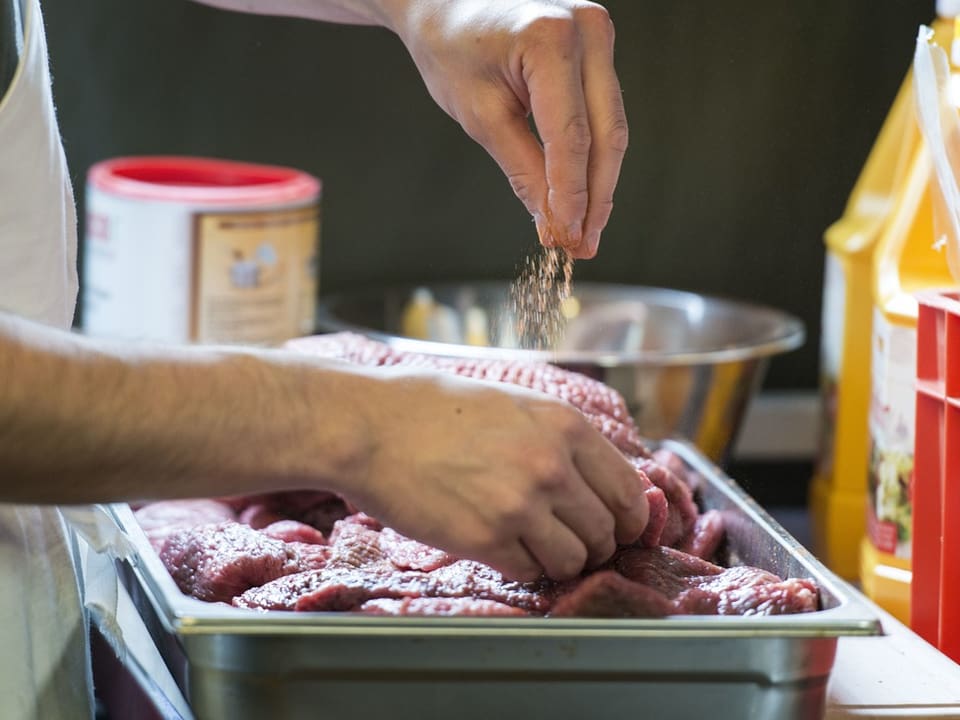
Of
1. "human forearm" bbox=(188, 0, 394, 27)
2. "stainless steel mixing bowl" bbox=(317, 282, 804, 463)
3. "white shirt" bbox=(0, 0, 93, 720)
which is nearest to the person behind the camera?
"white shirt" bbox=(0, 0, 93, 720)

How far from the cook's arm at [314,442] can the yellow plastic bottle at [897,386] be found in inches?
17.5

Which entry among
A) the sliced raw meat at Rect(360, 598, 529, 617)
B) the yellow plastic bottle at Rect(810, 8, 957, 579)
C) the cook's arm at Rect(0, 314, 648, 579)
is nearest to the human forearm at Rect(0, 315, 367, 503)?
the cook's arm at Rect(0, 314, 648, 579)

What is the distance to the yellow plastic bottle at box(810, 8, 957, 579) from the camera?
5.08ft

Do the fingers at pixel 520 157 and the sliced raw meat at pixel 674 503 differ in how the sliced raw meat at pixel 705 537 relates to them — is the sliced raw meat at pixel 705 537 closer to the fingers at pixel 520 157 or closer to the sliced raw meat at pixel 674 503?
the sliced raw meat at pixel 674 503

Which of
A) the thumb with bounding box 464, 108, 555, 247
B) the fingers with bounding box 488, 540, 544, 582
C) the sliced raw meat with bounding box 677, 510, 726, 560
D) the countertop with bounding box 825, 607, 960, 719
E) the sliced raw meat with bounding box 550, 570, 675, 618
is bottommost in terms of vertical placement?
the countertop with bounding box 825, 607, 960, 719

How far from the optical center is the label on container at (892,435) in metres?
1.22

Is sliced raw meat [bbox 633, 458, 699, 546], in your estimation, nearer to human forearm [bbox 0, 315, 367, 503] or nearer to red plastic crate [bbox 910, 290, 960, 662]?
red plastic crate [bbox 910, 290, 960, 662]

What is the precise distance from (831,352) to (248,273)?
75cm

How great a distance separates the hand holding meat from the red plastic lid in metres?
0.94

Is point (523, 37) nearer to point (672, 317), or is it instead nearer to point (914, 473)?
point (914, 473)

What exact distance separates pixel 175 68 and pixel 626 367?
2.99 ft

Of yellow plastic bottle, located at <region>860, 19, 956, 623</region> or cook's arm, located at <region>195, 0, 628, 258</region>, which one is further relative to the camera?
yellow plastic bottle, located at <region>860, 19, 956, 623</region>

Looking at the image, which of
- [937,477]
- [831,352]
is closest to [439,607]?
[937,477]

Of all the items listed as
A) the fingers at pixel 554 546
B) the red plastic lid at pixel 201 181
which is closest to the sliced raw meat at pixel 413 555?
the fingers at pixel 554 546
